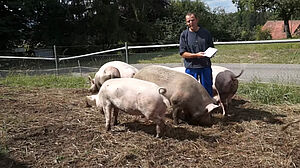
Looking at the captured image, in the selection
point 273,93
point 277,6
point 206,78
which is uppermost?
point 277,6

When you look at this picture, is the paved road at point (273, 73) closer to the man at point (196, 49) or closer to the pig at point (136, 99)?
the man at point (196, 49)

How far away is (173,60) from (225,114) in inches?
263

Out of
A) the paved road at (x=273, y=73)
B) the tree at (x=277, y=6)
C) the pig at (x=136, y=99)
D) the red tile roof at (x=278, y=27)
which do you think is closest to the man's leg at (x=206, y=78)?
the pig at (x=136, y=99)

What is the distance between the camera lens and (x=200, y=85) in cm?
427

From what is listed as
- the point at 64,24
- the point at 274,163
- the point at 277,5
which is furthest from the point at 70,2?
the point at 277,5

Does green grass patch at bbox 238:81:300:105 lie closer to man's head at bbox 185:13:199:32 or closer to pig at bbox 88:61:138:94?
man's head at bbox 185:13:199:32

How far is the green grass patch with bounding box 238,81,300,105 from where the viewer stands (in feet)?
17.7

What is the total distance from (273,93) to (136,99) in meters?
3.20

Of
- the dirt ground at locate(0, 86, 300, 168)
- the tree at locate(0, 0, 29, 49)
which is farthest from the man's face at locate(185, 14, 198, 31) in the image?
the tree at locate(0, 0, 29, 49)

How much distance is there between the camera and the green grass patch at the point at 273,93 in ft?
17.7

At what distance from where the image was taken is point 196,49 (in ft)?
14.1

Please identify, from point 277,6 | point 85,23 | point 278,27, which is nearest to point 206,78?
point 85,23

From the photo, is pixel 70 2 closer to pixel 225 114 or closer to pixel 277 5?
pixel 225 114

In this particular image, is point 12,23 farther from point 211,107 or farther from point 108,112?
point 211,107
